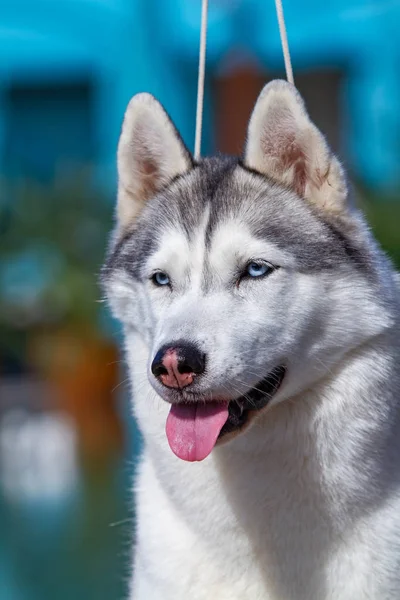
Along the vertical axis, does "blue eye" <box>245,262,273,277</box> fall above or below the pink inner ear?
below

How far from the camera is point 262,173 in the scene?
3566 mm

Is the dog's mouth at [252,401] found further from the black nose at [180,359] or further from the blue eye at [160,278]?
the blue eye at [160,278]

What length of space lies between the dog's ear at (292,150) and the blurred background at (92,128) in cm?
693

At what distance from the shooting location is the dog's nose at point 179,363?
299 cm

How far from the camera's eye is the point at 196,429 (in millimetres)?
3154

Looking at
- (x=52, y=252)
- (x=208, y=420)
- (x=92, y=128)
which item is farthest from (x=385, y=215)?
(x=92, y=128)

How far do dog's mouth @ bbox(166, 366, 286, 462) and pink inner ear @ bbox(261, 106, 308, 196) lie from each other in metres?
0.66

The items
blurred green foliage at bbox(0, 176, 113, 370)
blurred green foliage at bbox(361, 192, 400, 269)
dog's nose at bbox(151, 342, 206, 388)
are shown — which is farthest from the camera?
blurred green foliage at bbox(0, 176, 113, 370)

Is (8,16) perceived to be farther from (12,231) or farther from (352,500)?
(352,500)

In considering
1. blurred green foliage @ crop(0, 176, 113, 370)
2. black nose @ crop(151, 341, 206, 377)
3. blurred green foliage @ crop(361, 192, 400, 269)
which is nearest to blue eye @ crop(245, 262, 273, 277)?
black nose @ crop(151, 341, 206, 377)

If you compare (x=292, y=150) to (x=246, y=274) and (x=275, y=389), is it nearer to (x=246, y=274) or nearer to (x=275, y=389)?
(x=246, y=274)

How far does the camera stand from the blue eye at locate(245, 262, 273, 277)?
3.27 metres

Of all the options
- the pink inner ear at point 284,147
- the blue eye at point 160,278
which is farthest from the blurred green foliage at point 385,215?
the blue eye at point 160,278

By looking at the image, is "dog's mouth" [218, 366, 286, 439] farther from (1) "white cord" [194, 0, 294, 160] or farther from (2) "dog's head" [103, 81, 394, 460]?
(1) "white cord" [194, 0, 294, 160]
